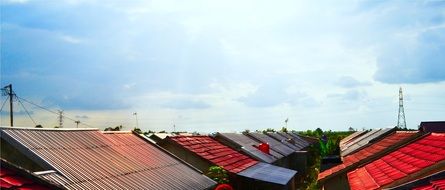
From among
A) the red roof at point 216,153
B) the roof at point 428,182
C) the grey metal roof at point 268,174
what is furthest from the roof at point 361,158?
the roof at point 428,182

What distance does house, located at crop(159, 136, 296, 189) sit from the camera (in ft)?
69.7

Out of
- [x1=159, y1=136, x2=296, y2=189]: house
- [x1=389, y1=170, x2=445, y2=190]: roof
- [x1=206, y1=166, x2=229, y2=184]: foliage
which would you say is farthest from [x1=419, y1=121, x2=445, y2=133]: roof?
[x1=389, y1=170, x2=445, y2=190]: roof

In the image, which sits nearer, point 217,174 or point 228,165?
point 217,174

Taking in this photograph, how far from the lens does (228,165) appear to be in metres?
22.2

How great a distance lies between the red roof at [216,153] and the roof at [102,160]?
4.01 meters

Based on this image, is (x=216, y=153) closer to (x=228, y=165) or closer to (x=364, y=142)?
(x=228, y=165)

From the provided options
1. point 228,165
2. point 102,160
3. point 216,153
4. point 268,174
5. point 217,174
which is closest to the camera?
point 102,160

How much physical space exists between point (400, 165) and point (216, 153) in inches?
443

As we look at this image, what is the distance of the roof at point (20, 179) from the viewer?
887cm

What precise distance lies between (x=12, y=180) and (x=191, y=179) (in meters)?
7.62

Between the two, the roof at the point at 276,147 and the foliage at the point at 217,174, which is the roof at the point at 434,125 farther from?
the foliage at the point at 217,174

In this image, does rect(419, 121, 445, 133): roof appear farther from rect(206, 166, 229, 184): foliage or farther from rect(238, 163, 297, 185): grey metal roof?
rect(206, 166, 229, 184): foliage

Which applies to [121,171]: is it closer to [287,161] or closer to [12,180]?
[12,180]

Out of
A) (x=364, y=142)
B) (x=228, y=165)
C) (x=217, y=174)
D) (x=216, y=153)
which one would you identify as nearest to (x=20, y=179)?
(x=217, y=174)
